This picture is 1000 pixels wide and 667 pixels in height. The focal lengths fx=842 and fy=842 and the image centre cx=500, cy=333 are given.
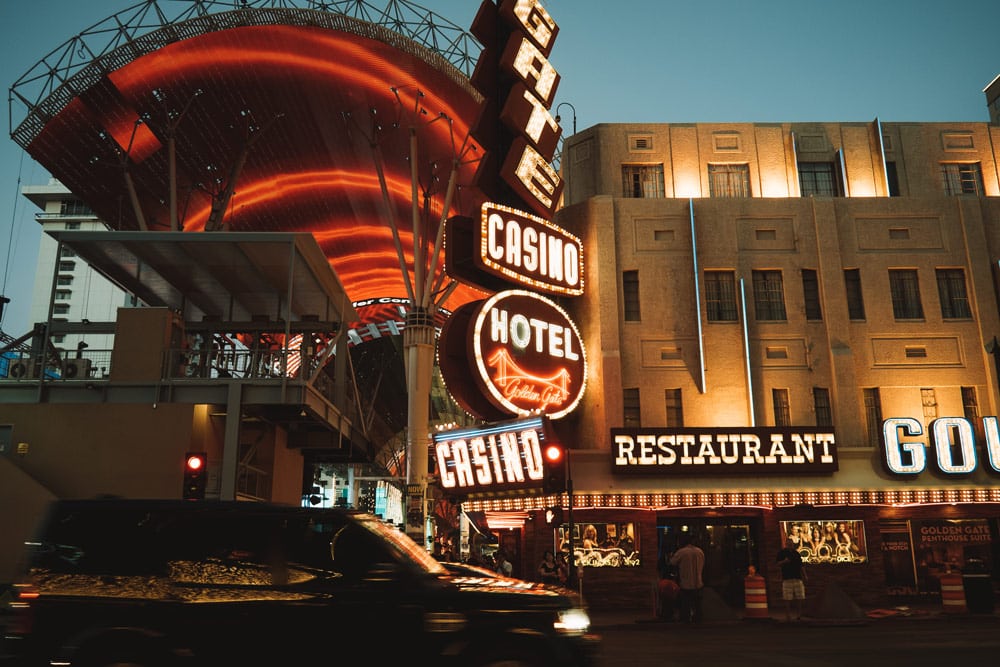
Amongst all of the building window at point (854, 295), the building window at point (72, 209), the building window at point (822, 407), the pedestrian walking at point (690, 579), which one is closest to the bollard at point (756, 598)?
the pedestrian walking at point (690, 579)

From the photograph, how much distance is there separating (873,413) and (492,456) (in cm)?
1368

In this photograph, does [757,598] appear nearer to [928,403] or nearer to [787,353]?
[787,353]

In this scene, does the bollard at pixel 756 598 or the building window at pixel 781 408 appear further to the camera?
the building window at pixel 781 408

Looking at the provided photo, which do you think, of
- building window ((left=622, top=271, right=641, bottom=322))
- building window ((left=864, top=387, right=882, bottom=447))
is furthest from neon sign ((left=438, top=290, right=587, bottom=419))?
building window ((left=864, top=387, right=882, bottom=447))

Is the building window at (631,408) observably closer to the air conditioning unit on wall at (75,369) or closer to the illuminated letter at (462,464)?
the illuminated letter at (462,464)

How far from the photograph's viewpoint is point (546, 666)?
827 cm

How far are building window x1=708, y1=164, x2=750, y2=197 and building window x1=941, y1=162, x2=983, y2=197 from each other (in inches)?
302

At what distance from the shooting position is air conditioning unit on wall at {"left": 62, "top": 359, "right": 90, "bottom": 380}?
24719mm

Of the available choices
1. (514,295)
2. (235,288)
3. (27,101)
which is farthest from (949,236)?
(27,101)

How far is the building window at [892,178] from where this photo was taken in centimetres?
3222

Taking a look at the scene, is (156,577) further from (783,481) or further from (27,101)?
(27,101)

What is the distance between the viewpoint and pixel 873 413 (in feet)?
96.5

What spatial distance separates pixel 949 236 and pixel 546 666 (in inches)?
1114

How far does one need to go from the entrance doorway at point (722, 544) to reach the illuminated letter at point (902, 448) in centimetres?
464
